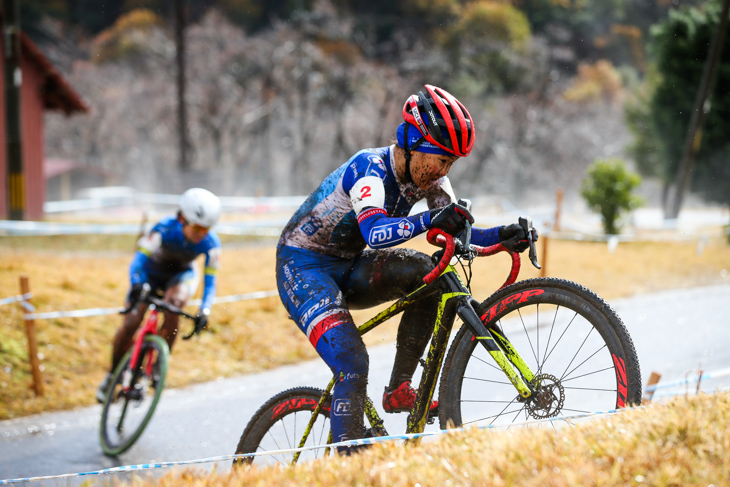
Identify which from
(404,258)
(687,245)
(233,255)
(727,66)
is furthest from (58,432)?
(727,66)

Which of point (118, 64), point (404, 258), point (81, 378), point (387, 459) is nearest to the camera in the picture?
point (387, 459)

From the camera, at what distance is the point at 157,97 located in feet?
174

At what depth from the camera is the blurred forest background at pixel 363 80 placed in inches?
1708

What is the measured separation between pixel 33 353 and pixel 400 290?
6.00 metres

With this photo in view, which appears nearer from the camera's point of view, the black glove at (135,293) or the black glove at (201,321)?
the black glove at (201,321)

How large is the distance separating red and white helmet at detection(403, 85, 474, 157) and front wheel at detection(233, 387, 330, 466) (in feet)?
5.43

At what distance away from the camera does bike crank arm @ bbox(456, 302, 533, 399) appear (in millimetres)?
3163

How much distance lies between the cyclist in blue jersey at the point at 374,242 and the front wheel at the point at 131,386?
11.2 feet

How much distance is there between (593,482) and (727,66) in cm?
2946

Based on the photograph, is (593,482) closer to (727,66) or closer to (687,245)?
(687,245)

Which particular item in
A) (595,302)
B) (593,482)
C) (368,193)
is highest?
(368,193)

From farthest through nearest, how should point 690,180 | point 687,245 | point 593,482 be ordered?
point 690,180 → point 687,245 → point 593,482

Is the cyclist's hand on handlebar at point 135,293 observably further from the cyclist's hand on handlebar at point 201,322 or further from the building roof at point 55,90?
the building roof at point 55,90

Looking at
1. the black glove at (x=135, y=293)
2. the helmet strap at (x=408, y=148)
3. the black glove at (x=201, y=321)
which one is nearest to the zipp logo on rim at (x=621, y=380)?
the helmet strap at (x=408, y=148)
